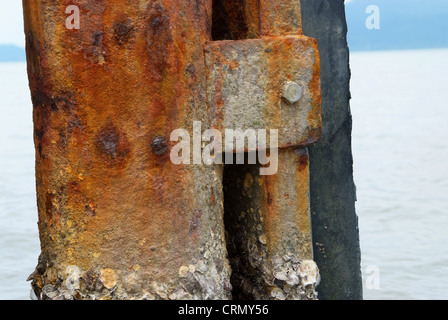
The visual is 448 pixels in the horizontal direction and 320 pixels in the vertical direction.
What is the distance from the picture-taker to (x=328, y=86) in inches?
94.6

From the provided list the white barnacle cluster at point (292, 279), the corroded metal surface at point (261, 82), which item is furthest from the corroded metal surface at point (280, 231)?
the corroded metal surface at point (261, 82)

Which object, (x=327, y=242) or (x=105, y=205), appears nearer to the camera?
(x=105, y=205)

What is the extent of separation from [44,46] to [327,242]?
47.0 inches

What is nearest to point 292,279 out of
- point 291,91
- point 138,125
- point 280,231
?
point 280,231

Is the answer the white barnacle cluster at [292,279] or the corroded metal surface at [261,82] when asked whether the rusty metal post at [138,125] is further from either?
the white barnacle cluster at [292,279]

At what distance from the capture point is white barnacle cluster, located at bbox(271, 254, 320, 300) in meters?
2.08

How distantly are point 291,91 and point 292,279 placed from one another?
1.83ft

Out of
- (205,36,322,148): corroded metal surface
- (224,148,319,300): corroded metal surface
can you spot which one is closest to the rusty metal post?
(205,36,322,148): corroded metal surface

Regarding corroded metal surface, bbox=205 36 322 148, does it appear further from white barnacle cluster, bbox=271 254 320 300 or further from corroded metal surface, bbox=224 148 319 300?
white barnacle cluster, bbox=271 254 320 300

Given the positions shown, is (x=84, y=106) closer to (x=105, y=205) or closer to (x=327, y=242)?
(x=105, y=205)

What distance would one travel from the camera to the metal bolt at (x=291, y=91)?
200 cm
